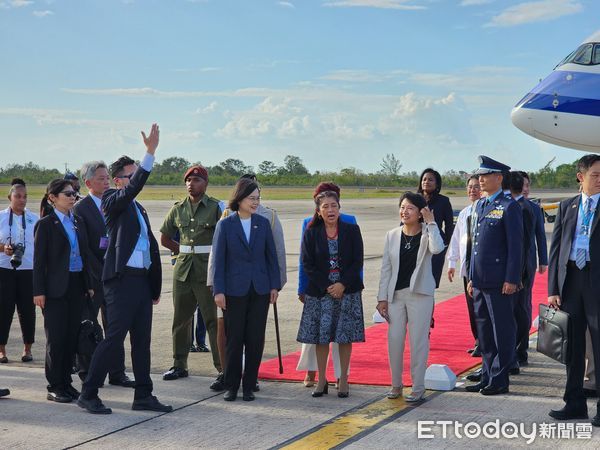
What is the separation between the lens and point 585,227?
21.6 ft

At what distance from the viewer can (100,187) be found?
26.1 feet

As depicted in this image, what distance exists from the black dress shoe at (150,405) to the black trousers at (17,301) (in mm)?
2609

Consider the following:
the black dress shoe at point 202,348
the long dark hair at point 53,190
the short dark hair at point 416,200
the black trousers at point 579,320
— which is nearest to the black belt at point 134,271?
the long dark hair at point 53,190

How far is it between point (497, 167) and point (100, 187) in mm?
3540

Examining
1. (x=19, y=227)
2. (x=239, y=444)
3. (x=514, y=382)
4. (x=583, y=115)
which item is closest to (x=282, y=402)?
(x=239, y=444)

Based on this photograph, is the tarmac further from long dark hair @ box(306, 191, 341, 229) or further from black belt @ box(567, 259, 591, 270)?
long dark hair @ box(306, 191, 341, 229)

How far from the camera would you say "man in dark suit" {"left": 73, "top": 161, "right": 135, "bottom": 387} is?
7.86 meters

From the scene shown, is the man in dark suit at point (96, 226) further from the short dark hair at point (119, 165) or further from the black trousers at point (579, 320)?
the black trousers at point (579, 320)

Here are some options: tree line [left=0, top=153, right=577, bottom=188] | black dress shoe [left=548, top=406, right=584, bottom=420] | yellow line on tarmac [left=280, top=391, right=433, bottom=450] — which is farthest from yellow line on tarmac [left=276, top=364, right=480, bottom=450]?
tree line [left=0, top=153, right=577, bottom=188]

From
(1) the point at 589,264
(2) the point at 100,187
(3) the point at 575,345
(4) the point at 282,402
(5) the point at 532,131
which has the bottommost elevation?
(4) the point at 282,402

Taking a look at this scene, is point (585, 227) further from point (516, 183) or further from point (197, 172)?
→ point (197, 172)

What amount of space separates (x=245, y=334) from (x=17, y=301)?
10.3 ft

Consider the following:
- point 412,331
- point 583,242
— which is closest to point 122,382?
point 412,331

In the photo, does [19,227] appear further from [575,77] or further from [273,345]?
[575,77]
